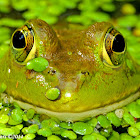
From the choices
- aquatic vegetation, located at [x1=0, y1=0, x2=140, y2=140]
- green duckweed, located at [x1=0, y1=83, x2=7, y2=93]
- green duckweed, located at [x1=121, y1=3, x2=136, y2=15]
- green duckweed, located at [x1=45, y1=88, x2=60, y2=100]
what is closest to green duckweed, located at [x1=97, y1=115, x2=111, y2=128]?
aquatic vegetation, located at [x1=0, y1=0, x2=140, y2=140]

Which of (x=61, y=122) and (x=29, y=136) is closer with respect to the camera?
(x=29, y=136)

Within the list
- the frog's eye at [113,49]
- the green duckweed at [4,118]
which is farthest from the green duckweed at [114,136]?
the green duckweed at [4,118]

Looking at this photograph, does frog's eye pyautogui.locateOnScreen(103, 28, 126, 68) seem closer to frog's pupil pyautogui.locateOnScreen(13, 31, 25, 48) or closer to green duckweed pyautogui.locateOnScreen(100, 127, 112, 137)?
green duckweed pyautogui.locateOnScreen(100, 127, 112, 137)

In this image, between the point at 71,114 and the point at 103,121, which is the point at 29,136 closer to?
the point at 71,114

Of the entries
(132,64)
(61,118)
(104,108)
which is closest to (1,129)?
(61,118)

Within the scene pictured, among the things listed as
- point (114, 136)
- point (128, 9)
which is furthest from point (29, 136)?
point (128, 9)

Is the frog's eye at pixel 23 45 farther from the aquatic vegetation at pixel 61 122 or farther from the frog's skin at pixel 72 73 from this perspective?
the aquatic vegetation at pixel 61 122
